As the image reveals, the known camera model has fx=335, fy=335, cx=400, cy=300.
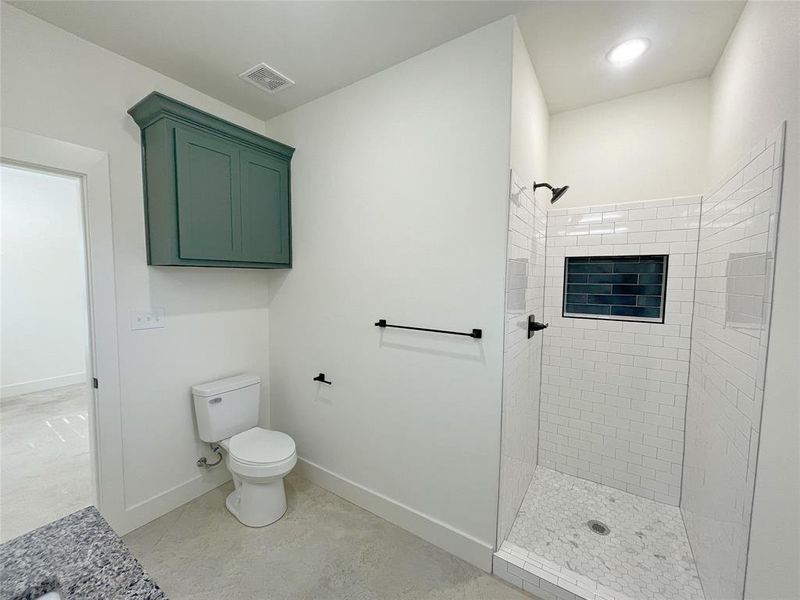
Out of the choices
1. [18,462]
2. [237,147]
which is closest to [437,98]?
[237,147]

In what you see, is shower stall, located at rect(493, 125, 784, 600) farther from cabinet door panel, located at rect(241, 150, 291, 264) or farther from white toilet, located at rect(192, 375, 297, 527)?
cabinet door panel, located at rect(241, 150, 291, 264)

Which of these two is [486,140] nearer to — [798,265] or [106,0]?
[798,265]

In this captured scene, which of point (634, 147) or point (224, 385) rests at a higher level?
point (634, 147)

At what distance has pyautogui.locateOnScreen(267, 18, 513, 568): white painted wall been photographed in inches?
64.6

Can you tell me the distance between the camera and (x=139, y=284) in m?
1.92

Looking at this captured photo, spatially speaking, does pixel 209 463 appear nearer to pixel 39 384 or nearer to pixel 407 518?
Answer: pixel 407 518

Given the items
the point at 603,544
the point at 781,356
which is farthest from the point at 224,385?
the point at 781,356

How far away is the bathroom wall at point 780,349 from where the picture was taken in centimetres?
91

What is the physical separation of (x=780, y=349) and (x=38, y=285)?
6.31 metres

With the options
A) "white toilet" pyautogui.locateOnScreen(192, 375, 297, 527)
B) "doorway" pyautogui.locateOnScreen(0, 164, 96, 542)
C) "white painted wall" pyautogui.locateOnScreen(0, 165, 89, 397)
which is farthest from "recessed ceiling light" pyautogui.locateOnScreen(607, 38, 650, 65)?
"white painted wall" pyautogui.locateOnScreen(0, 165, 89, 397)

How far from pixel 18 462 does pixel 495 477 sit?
138 inches

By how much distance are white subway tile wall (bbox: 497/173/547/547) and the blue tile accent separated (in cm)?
23

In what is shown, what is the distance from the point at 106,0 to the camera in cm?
144

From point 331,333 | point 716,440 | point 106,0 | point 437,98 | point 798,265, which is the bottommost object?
point 716,440
